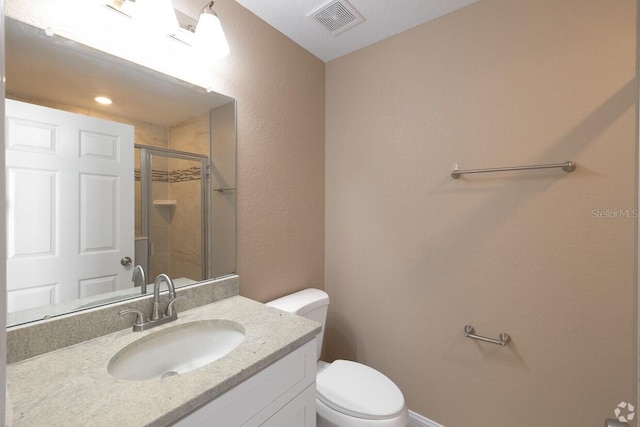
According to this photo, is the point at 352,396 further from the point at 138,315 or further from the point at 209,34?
the point at 209,34

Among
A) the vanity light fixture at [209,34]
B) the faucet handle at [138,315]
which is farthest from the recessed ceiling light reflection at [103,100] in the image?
the faucet handle at [138,315]

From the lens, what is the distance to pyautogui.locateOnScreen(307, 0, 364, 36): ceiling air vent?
1.41 m

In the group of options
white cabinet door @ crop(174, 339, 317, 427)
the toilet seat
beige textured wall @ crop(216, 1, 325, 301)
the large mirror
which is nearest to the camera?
white cabinet door @ crop(174, 339, 317, 427)

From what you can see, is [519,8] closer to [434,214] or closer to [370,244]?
[434,214]

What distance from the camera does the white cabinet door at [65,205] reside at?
2.66 ft

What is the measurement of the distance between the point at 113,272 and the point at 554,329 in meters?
1.86

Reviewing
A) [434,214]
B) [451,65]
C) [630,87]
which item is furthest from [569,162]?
[451,65]

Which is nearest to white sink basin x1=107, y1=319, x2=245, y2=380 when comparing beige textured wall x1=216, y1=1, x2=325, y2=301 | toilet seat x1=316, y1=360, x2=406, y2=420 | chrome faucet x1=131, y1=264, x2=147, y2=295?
chrome faucet x1=131, y1=264, x2=147, y2=295

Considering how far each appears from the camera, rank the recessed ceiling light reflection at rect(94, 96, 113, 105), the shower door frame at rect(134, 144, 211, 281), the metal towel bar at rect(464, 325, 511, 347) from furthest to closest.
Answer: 1. the metal towel bar at rect(464, 325, 511, 347)
2. the shower door frame at rect(134, 144, 211, 281)
3. the recessed ceiling light reflection at rect(94, 96, 113, 105)

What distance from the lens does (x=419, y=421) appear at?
158 cm

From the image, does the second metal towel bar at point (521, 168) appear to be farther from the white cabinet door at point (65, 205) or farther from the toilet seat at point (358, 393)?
the white cabinet door at point (65, 205)

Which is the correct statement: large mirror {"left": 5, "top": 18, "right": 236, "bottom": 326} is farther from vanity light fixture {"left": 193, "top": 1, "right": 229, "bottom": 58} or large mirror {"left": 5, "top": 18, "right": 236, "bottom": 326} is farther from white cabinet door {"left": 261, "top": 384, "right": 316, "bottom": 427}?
white cabinet door {"left": 261, "top": 384, "right": 316, "bottom": 427}

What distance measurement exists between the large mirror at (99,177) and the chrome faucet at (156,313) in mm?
78

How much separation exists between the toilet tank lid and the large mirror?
398mm
